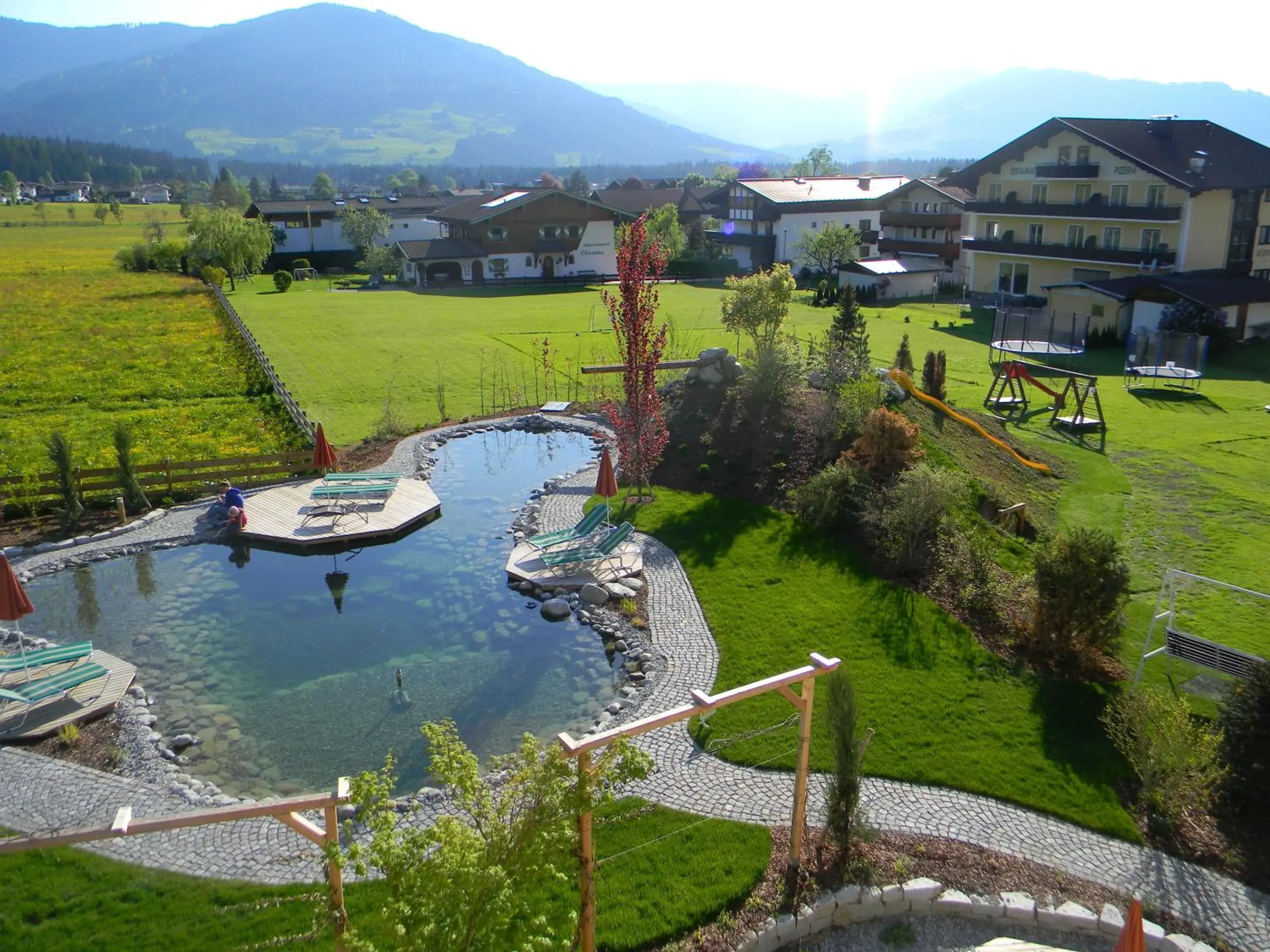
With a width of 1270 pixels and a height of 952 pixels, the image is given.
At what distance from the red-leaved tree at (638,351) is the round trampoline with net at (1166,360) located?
1942 centimetres

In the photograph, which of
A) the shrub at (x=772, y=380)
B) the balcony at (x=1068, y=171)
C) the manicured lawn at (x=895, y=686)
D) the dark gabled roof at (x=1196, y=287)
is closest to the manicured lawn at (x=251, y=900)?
the manicured lawn at (x=895, y=686)

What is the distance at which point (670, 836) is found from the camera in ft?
28.1

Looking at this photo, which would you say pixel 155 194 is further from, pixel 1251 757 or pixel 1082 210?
pixel 1251 757

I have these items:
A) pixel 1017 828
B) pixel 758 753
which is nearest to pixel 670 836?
pixel 758 753

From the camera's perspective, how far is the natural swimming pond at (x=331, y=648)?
10.7 metres

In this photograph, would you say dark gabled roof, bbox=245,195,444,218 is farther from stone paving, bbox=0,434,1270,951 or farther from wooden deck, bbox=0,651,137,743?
stone paving, bbox=0,434,1270,951

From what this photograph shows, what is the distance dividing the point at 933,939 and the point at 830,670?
2404mm

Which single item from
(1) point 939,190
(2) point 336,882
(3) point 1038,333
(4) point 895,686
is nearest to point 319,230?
(1) point 939,190

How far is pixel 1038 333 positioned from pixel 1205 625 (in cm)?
2837

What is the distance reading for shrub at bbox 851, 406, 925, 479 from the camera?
1627 centimetres

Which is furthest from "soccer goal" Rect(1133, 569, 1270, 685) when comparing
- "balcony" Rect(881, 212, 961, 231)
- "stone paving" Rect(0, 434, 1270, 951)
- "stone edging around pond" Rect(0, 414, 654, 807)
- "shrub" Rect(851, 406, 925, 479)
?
"balcony" Rect(881, 212, 961, 231)

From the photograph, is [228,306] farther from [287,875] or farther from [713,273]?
[287,875]

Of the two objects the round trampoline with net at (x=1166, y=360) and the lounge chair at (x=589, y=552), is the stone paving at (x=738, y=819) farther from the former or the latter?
the round trampoline with net at (x=1166, y=360)

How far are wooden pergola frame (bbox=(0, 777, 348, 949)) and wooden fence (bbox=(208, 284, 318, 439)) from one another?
15490 millimetres
